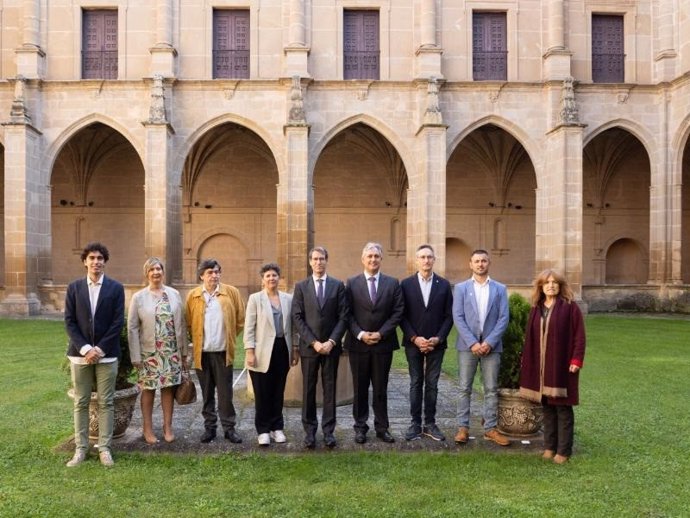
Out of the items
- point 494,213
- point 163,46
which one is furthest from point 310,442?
point 494,213

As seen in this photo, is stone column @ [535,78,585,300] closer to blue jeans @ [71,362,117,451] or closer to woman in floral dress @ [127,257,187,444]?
woman in floral dress @ [127,257,187,444]

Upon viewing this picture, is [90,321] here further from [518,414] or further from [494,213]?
[494,213]

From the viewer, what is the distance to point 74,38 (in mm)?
18922

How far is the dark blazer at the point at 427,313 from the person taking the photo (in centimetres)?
545

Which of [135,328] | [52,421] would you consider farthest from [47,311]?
[135,328]

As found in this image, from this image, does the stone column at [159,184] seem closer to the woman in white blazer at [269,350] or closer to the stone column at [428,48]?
the stone column at [428,48]

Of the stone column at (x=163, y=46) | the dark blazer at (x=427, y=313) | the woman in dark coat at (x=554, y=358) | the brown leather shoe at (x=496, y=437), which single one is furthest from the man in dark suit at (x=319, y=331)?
the stone column at (x=163, y=46)

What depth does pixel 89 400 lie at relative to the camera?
4984mm

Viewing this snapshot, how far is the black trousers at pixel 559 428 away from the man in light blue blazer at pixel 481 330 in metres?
0.45

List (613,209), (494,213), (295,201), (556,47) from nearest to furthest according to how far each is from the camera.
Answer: (295,201), (556,47), (494,213), (613,209)

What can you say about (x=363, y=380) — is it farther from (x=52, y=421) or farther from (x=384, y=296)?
(x=52, y=421)

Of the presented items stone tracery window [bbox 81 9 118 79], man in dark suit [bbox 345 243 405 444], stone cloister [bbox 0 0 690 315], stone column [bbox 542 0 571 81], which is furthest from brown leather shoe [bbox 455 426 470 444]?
stone tracery window [bbox 81 9 118 79]

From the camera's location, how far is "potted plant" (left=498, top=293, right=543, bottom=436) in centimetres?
545

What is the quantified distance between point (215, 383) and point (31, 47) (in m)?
17.4
